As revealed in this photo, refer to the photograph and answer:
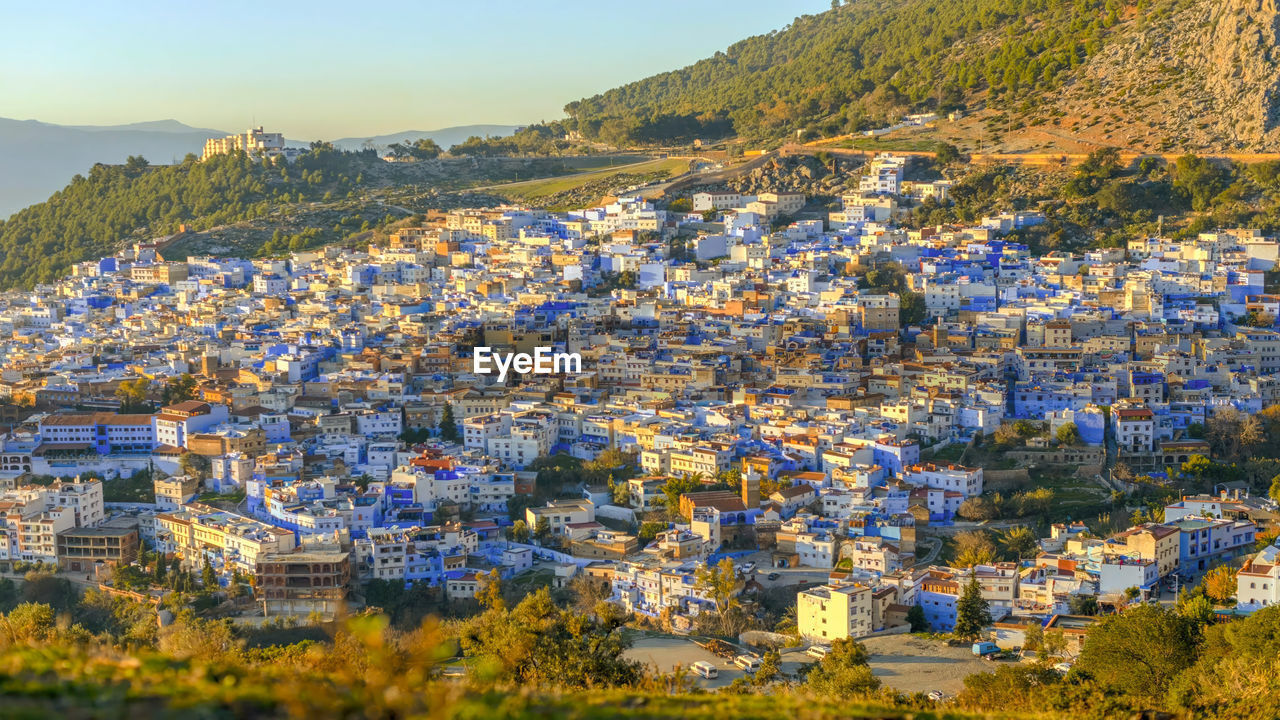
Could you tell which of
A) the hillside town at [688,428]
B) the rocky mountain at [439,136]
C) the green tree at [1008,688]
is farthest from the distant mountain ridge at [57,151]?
the green tree at [1008,688]

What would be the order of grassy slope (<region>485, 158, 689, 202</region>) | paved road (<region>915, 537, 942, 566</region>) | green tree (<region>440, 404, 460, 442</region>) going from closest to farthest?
paved road (<region>915, 537, 942, 566</region>), green tree (<region>440, 404, 460, 442</region>), grassy slope (<region>485, 158, 689, 202</region>)

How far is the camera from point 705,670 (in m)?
9.05

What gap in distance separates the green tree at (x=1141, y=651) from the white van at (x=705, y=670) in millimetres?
2254

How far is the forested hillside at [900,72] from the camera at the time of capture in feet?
92.9

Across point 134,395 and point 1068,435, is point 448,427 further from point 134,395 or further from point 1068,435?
point 1068,435

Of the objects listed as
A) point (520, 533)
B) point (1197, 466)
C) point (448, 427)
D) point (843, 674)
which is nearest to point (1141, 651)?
point (843, 674)

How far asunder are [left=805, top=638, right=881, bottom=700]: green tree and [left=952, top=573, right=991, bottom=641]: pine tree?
3.15 feet

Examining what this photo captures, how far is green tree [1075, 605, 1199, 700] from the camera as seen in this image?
8336mm

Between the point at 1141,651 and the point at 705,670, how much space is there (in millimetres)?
2704

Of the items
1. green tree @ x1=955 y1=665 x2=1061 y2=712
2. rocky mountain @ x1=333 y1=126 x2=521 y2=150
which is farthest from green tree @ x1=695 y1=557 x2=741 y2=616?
rocky mountain @ x1=333 y1=126 x2=521 y2=150

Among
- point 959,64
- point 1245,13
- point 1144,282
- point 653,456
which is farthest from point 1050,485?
point 959,64

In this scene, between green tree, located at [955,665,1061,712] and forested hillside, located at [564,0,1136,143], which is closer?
green tree, located at [955,665,1061,712]

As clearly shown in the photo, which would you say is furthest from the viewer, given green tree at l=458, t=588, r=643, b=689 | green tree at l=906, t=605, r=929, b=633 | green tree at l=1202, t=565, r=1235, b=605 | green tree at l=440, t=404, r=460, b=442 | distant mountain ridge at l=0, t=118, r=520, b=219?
distant mountain ridge at l=0, t=118, r=520, b=219

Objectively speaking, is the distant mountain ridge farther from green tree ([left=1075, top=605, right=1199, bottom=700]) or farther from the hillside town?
green tree ([left=1075, top=605, right=1199, bottom=700])
